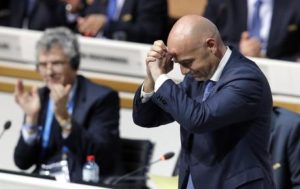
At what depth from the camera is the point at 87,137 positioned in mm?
3535

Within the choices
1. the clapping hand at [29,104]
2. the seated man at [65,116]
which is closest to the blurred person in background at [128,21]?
the seated man at [65,116]

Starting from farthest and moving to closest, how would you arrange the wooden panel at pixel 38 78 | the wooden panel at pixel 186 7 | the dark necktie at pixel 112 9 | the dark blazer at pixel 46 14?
the wooden panel at pixel 186 7 < the dark blazer at pixel 46 14 < the dark necktie at pixel 112 9 < the wooden panel at pixel 38 78

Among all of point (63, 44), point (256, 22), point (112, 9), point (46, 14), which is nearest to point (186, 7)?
point (112, 9)

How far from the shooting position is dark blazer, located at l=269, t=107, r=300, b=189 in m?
3.21

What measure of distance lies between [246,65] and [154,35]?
99.4 inches

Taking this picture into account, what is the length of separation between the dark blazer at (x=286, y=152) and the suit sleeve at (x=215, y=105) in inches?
36.7

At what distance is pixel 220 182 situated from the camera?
7.78ft

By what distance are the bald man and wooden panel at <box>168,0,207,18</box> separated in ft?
10.7

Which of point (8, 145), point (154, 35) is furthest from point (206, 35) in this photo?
point (154, 35)

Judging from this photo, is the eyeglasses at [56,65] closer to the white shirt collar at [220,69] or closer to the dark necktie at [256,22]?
the dark necktie at [256,22]

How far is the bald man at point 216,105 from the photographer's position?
2.27 m

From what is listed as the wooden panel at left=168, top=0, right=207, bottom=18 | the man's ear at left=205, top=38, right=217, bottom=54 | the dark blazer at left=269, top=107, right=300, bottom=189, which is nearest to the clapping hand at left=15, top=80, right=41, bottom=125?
the dark blazer at left=269, top=107, right=300, bottom=189

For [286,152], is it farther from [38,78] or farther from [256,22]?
[38,78]

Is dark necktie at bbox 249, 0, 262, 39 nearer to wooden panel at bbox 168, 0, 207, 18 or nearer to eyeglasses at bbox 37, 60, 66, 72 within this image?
wooden panel at bbox 168, 0, 207, 18
